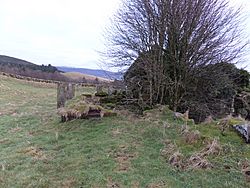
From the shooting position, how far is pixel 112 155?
7809mm

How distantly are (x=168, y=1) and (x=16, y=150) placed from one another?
7.23 metres

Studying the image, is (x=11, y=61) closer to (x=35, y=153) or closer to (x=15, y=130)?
(x=15, y=130)

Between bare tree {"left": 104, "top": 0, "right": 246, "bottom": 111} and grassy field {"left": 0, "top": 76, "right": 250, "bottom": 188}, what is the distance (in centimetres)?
180

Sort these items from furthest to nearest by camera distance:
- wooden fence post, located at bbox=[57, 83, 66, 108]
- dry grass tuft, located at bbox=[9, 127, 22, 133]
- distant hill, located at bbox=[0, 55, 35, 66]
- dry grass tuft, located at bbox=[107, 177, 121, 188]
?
1. distant hill, located at bbox=[0, 55, 35, 66]
2. wooden fence post, located at bbox=[57, 83, 66, 108]
3. dry grass tuft, located at bbox=[9, 127, 22, 133]
4. dry grass tuft, located at bbox=[107, 177, 121, 188]

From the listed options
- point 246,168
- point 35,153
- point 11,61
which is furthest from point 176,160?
point 11,61

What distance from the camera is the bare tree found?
1234 cm

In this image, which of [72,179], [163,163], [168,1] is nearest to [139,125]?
[163,163]

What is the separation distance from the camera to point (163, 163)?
7.15 m

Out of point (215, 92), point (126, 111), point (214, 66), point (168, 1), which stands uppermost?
point (168, 1)

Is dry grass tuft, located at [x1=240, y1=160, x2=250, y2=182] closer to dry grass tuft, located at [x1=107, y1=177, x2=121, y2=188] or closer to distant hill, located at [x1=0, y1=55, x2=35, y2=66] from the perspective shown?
dry grass tuft, located at [x1=107, y1=177, x2=121, y2=188]

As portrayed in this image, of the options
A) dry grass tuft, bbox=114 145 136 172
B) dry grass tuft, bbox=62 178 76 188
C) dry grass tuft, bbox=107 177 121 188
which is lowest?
dry grass tuft, bbox=62 178 76 188

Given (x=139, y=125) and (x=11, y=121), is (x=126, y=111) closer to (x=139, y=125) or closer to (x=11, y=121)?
(x=139, y=125)

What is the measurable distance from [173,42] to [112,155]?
20.1 feet

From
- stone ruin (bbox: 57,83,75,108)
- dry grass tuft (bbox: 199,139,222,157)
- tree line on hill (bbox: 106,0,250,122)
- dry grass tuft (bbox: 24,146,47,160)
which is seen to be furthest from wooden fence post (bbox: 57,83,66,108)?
dry grass tuft (bbox: 199,139,222,157)
